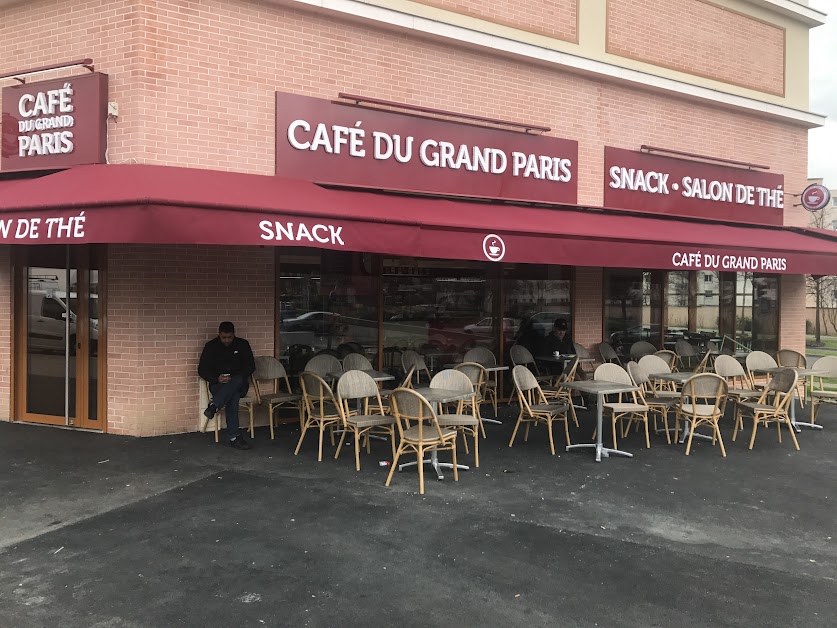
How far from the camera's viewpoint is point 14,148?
7.48 metres

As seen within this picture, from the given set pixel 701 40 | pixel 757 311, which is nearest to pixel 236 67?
pixel 701 40

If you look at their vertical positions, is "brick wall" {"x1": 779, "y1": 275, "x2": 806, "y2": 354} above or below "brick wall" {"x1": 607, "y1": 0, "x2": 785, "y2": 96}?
below

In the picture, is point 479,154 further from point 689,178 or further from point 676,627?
point 676,627

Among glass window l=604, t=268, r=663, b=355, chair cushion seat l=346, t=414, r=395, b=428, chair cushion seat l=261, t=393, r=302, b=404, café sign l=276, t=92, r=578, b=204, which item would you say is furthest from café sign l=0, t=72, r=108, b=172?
glass window l=604, t=268, r=663, b=355

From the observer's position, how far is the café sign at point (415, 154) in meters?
7.75

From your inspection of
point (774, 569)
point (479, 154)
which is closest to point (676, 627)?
point (774, 569)

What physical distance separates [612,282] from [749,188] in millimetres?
3562

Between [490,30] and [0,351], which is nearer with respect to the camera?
[0,351]

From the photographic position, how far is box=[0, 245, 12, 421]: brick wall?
7.99 meters

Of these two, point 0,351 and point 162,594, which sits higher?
point 0,351

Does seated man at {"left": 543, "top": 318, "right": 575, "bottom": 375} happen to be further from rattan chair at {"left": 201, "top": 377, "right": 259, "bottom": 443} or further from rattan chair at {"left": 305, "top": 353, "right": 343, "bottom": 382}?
rattan chair at {"left": 201, "top": 377, "right": 259, "bottom": 443}

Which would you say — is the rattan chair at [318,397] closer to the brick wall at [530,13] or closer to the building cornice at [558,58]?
the building cornice at [558,58]

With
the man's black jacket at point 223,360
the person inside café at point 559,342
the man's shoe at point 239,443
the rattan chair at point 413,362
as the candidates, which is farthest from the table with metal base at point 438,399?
the person inside café at point 559,342

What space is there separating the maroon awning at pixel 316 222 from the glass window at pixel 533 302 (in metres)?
1.15
